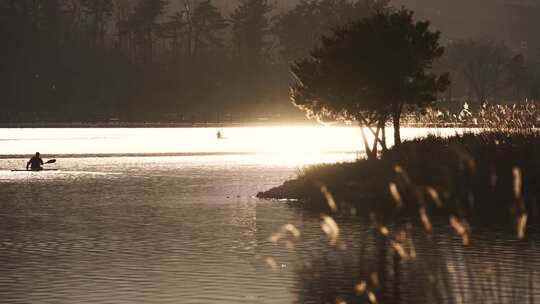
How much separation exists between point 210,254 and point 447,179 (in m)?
20.5


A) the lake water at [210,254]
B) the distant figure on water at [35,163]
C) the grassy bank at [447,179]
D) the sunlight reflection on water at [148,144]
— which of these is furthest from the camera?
the sunlight reflection on water at [148,144]

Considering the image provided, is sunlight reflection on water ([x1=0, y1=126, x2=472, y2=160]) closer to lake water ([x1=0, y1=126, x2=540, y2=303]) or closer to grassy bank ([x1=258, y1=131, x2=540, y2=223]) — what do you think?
grassy bank ([x1=258, y1=131, x2=540, y2=223])

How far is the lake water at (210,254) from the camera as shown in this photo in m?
27.4

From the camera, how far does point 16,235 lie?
42.2 m

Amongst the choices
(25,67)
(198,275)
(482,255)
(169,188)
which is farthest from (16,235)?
(25,67)

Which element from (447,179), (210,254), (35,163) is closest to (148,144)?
(35,163)

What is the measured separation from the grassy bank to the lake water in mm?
3598

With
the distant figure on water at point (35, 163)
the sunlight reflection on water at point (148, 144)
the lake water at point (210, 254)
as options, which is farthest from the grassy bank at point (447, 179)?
the sunlight reflection on water at point (148, 144)

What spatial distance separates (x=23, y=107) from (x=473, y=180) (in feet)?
495

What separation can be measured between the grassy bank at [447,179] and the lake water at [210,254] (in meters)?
3.60

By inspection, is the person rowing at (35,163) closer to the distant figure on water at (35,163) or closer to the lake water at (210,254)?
the distant figure on water at (35,163)

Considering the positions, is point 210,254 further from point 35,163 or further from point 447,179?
point 35,163

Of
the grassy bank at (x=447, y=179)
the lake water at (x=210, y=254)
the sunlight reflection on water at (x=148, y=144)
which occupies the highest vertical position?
the sunlight reflection on water at (x=148, y=144)

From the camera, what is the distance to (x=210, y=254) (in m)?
35.7
